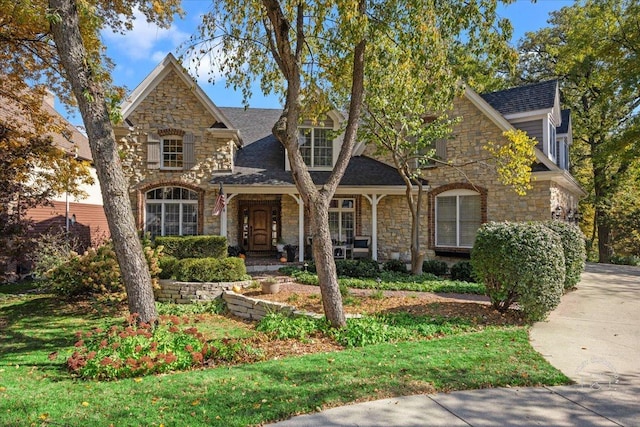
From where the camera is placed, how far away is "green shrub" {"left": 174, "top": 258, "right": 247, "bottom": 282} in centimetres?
1070

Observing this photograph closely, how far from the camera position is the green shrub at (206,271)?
10.7 meters

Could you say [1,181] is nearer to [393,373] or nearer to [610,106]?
[393,373]

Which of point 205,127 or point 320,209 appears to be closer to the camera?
point 320,209

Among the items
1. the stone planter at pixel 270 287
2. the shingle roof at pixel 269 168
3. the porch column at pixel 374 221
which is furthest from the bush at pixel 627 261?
the stone planter at pixel 270 287

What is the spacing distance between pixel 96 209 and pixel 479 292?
1782 cm

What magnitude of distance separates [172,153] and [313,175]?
531cm

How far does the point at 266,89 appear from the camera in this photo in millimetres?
9359

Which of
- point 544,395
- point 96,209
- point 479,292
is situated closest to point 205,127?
point 96,209

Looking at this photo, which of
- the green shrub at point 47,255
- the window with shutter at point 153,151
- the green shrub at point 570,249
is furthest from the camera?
the window with shutter at point 153,151

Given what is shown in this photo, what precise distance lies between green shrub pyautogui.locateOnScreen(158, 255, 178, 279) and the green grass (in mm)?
3352

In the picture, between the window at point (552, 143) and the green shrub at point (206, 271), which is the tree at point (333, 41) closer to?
the green shrub at point (206, 271)

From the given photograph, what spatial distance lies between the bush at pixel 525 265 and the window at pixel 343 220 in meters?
9.28

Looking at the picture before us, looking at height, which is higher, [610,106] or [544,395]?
[610,106]

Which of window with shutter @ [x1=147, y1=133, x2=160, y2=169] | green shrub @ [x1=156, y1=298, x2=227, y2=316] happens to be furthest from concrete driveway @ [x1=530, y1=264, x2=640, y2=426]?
window with shutter @ [x1=147, y1=133, x2=160, y2=169]
